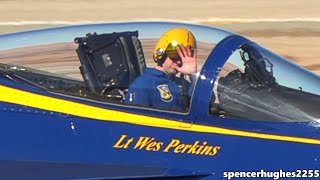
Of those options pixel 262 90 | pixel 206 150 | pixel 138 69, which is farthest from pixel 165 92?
pixel 262 90

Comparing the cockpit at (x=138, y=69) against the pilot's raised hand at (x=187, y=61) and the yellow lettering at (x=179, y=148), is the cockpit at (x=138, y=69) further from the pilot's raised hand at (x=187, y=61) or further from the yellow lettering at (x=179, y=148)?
the yellow lettering at (x=179, y=148)

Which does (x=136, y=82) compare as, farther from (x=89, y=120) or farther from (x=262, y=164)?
(x=262, y=164)

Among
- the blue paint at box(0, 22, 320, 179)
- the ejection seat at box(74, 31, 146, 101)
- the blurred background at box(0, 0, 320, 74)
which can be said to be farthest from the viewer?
the blurred background at box(0, 0, 320, 74)

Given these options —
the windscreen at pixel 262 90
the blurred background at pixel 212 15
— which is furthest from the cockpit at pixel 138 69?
the blurred background at pixel 212 15

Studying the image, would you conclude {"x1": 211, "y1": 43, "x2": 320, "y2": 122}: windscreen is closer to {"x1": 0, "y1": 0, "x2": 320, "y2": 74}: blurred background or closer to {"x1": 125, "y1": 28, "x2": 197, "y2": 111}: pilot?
{"x1": 125, "y1": 28, "x2": 197, "y2": 111}: pilot

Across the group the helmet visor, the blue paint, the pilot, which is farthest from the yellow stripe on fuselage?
the helmet visor

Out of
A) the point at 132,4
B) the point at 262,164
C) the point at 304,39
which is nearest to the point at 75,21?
the point at 132,4

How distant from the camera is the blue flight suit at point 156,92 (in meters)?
4.92

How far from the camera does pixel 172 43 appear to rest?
16.6 feet

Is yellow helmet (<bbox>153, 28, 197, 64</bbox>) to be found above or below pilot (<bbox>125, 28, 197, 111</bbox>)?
above

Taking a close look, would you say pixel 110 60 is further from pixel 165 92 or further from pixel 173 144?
pixel 173 144

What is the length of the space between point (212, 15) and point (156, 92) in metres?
11.4

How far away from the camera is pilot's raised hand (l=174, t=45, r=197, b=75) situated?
4.95 meters

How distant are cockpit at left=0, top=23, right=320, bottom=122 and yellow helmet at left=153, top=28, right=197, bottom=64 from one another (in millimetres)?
73
